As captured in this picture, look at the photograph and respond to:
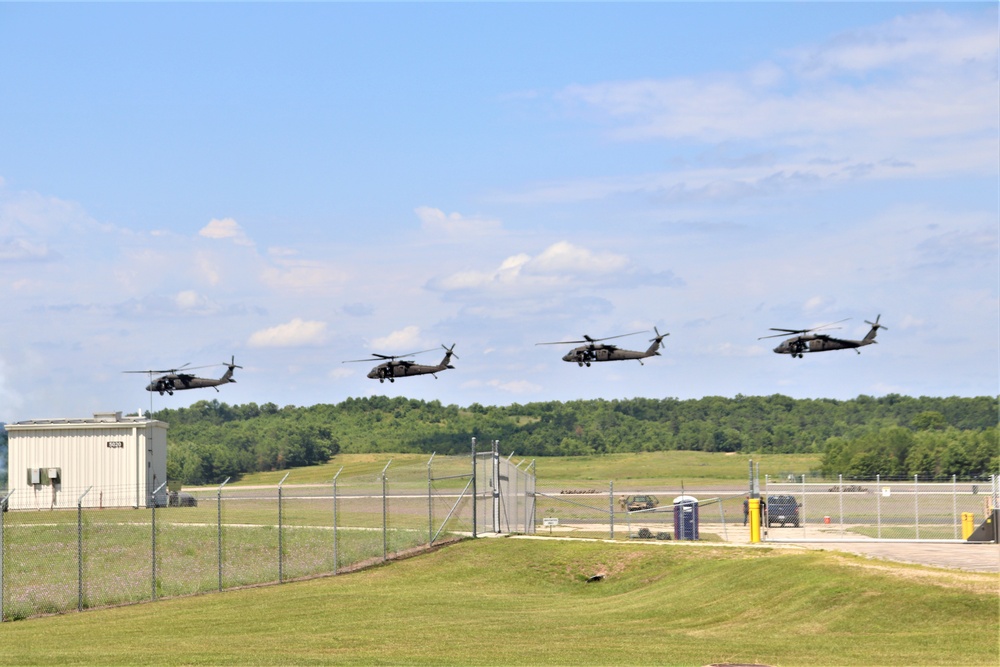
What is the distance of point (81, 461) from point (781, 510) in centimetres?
3214

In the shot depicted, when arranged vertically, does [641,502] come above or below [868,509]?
above

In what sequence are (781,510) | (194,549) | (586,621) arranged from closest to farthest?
(586,621)
(194,549)
(781,510)

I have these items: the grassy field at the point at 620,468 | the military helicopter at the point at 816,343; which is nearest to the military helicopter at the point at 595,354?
the military helicopter at the point at 816,343

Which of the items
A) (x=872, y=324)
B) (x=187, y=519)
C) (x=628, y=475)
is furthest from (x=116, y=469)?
(x=628, y=475)

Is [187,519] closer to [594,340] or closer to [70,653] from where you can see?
[594,340]

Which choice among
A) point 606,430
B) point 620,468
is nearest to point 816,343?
point 620,468

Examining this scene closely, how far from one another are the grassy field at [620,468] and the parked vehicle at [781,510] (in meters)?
40.3

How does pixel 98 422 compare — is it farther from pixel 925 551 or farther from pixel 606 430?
pixel 606 430

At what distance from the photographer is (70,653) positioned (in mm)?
19578

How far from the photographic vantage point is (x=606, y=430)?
15575 centimetres

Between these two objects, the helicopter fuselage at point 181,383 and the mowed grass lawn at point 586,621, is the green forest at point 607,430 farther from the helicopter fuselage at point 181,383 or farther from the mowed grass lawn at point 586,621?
the mowed grass lawn at point 586,621

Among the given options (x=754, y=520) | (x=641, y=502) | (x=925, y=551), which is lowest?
(x=641, y=502)

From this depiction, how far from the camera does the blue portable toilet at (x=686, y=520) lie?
37.7 m

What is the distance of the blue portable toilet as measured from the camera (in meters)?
37.7
